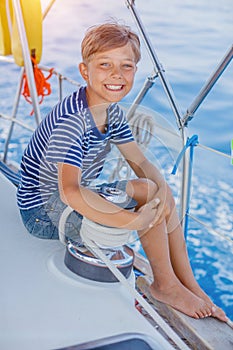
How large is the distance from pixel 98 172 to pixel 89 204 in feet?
0.78

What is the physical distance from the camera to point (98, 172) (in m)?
1.34

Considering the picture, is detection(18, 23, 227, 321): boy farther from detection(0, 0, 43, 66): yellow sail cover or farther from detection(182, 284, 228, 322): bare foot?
detection(0, 0, 43, 66): yellow sail cover

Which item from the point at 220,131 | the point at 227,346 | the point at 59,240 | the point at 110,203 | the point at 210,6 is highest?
the point at 110,203

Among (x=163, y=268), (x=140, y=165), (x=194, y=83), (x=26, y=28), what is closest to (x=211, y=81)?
(x=140, y=165)

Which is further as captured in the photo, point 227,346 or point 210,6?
point 210,6

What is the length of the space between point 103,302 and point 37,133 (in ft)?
1.44

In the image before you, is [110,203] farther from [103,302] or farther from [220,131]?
[220,131]

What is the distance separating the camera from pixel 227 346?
3.84 ft

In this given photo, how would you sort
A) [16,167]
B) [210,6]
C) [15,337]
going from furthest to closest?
[210,6] < [16,167] < [15,337]

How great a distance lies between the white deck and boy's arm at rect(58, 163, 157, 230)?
0.13 meters

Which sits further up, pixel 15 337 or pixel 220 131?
pixel 15 337

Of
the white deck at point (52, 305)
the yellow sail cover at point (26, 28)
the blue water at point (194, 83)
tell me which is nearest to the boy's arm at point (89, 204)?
the white deck at point (52, 305)

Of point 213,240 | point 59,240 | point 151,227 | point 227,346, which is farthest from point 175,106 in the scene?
point 213,240

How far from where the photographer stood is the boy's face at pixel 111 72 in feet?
3.86
